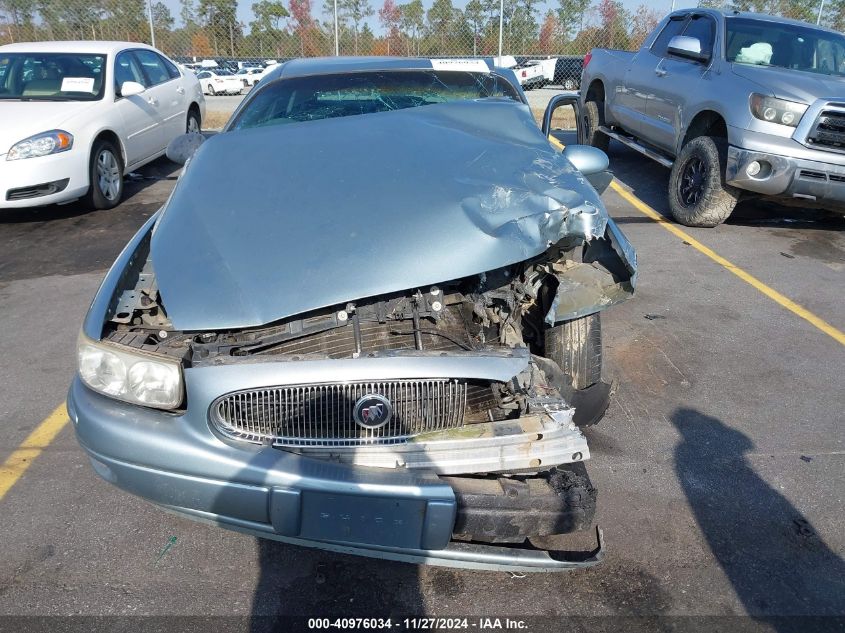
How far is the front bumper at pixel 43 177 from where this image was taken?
18.9ft

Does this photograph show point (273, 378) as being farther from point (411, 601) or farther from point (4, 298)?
point (4, 298)

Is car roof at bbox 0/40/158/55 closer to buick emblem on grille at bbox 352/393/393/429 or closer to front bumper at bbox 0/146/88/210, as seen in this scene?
front bumper at bbox 0/146/88/210

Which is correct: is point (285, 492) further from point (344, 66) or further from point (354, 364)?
point (344, 66)

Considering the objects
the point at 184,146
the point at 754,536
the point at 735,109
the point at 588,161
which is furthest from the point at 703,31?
the point at 754,536

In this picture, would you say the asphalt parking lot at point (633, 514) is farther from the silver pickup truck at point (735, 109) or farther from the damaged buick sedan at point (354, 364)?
the silver pickup truck at point (735, 109)

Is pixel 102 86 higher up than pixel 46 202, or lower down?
higher up

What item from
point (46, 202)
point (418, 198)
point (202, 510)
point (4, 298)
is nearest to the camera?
point (202, 510)

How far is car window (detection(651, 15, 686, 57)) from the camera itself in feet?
23.3

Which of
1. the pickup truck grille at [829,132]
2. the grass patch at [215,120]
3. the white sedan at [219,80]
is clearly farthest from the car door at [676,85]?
the white sedan at [219,80]

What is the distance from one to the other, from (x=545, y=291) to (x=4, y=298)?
4.00m

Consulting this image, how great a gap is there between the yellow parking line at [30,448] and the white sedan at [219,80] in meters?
18.0

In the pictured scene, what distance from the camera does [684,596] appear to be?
226 cm

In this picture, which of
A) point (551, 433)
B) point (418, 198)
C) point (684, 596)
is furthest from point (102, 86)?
point (684, 596)

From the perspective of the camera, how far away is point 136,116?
23.3 ft
